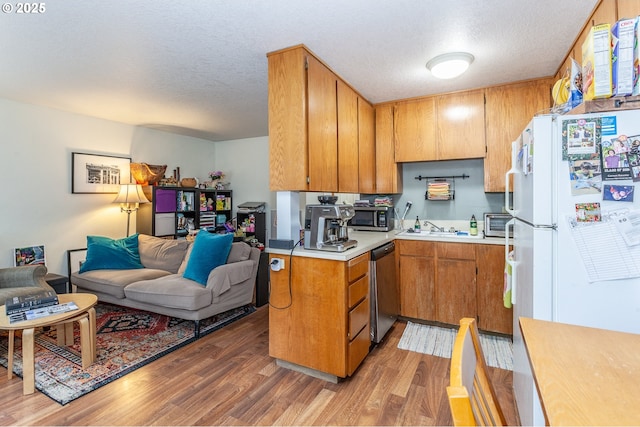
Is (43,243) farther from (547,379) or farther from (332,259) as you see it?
(547,379)

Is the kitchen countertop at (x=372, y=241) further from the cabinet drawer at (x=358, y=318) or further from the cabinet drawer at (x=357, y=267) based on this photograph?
the cabinet drawer at (x=358, y=318)

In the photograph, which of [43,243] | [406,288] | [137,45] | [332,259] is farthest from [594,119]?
[43,243]

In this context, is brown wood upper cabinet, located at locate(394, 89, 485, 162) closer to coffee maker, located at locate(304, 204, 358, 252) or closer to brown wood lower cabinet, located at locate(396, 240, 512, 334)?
brown wood lower cabinet, located at locate(396, 240, 512, 334)

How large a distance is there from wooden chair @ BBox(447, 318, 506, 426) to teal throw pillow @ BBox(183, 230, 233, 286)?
2669mm

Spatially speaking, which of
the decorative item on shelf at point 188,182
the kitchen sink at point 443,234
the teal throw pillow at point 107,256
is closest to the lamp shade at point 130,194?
the teal throw pillow at point 107,256

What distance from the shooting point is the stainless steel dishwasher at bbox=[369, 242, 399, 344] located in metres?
2.58

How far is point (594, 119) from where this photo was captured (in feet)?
3.96

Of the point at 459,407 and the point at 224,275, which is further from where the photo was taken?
the point at 224,275

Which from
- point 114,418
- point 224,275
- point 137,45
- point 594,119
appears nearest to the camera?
point 594,119

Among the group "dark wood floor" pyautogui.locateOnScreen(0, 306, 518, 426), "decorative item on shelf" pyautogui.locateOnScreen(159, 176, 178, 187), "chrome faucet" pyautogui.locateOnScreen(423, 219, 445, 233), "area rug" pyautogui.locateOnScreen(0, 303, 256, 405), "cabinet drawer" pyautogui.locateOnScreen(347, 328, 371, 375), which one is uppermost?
"decorative item on shelf" pyautogui.locateOnScreen(159, 176, 178, 187)

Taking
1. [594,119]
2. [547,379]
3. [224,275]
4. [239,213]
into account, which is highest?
[594,119]

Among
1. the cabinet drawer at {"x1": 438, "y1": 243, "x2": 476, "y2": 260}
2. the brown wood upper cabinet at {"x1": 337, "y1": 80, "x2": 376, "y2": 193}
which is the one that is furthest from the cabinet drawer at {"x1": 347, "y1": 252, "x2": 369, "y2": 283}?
the cabinet drawer at {"x1": 438, "y1": 243, "x2": 476, "y2": 260}

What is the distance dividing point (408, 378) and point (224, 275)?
185 centimetres

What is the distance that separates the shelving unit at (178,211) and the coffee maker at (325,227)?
2.95 m
